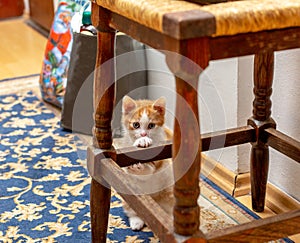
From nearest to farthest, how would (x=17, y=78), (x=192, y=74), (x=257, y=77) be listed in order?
(x=192, y=74)
(x=257, y=77)
(x=17, y=78)

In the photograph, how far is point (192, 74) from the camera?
0.87 metres

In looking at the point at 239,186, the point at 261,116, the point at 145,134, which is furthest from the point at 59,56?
the point at 261,116


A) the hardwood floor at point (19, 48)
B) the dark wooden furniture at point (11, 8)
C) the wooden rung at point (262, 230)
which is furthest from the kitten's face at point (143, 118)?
the dark wooden furniture at point (11, 8)

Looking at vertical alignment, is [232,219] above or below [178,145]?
below

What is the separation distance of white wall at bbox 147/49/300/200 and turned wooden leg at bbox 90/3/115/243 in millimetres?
421

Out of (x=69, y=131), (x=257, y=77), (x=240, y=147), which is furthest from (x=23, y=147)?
(x=257, y=77)

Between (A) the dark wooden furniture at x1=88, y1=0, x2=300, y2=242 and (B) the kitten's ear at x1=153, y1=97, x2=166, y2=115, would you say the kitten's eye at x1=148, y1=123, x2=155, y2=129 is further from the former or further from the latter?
(A) the dark wooden furniture at x1=88, y1=0, x2=300, y2=242

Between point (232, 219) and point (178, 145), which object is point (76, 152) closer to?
point (232, 219)

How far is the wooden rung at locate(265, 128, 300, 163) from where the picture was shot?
4.09ft

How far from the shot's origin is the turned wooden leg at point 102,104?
1.16m

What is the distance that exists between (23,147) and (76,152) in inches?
7.1

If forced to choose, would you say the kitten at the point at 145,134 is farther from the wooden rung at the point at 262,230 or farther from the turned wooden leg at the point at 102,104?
the wooden rung at the point at 262,230

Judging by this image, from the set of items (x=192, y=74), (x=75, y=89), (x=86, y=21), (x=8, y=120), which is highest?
(x=192, y=74)

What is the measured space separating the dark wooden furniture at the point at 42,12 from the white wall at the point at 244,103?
151cm
